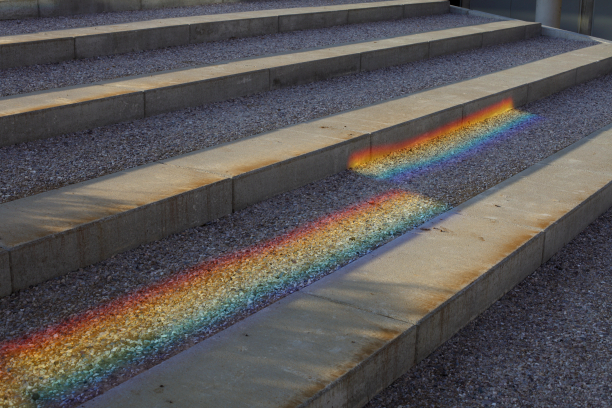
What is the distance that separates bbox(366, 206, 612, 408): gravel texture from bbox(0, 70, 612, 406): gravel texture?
0.04 feet

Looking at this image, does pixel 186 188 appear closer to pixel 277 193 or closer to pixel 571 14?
pixel 277 193

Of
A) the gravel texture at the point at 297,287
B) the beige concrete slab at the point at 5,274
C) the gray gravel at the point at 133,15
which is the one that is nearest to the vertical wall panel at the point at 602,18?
the gray gravel at the point at 133,15

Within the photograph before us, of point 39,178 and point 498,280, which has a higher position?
point 39,178

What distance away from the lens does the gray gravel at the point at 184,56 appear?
665 cm

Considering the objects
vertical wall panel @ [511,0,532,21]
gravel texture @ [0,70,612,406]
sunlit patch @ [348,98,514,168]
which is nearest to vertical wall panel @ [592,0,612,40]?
vertical wall panel @ [511,0,532,21]

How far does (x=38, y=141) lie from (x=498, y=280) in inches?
145

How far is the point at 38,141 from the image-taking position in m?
5.38

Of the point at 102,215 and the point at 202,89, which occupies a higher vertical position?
the point at 202,89

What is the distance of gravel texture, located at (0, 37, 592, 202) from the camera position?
15.5 ft

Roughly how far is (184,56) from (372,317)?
5731 millimetres

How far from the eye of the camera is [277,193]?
500 cm

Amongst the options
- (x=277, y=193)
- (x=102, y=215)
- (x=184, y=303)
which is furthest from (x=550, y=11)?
(x=184, y=303)

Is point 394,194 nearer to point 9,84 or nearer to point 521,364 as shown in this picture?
point 521,364

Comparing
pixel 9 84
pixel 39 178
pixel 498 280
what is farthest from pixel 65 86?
pixel 498 280
